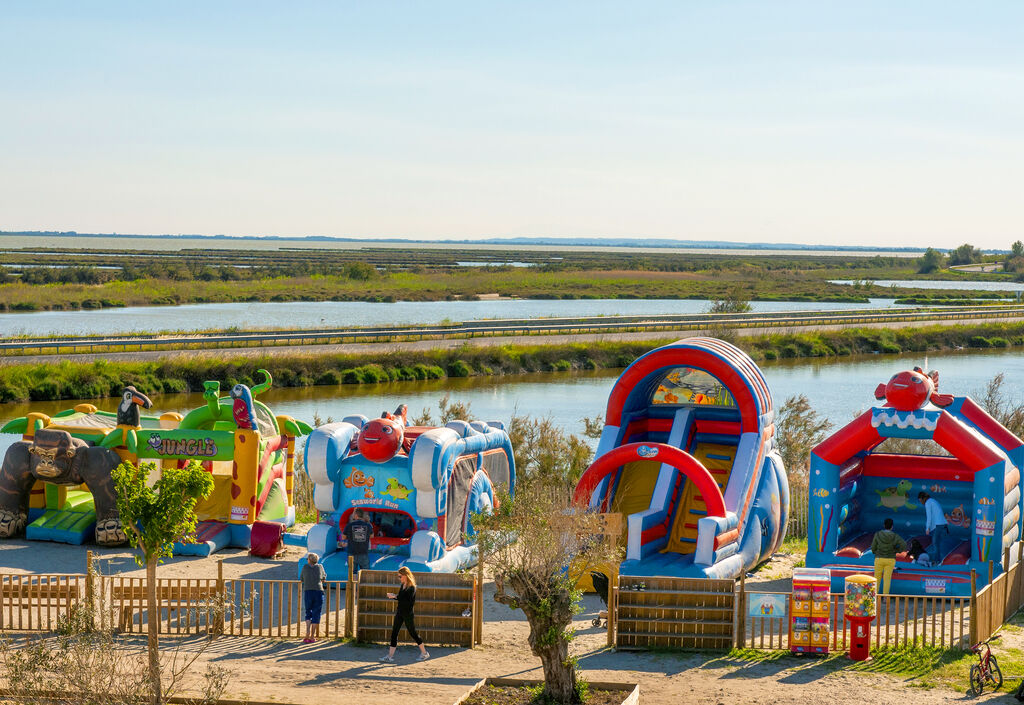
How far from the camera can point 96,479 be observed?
19156 mm

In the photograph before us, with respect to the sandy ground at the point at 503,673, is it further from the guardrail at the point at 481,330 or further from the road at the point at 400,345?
the guardrail at the point at 481,330

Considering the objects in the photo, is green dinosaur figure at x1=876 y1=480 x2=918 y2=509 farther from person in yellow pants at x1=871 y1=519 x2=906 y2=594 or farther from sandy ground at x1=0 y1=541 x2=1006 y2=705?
sandy ground at x1=0 y1=541 x2=1006 y2=705

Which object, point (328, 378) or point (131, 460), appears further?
point (328, 378)

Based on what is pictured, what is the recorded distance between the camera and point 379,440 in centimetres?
1722

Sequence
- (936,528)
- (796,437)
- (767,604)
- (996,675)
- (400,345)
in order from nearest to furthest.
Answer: (996,675)
(767,604)
(936,528)
(796,437)
(400,345)

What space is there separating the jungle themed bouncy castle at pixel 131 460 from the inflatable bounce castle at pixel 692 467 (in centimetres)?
571

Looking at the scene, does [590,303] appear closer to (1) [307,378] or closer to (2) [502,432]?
(1) [307,378]

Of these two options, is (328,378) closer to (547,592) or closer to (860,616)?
(860,616)

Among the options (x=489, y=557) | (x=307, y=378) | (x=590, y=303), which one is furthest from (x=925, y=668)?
(x=590, y=303)

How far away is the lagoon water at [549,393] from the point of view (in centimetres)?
3856

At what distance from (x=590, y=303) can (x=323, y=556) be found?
82.7 m

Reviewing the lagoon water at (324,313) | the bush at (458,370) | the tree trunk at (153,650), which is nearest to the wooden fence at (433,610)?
the tree trunk at (153,650)

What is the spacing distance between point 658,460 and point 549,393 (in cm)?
2702

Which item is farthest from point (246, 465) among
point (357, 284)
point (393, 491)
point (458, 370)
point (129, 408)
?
point (357, 284)
